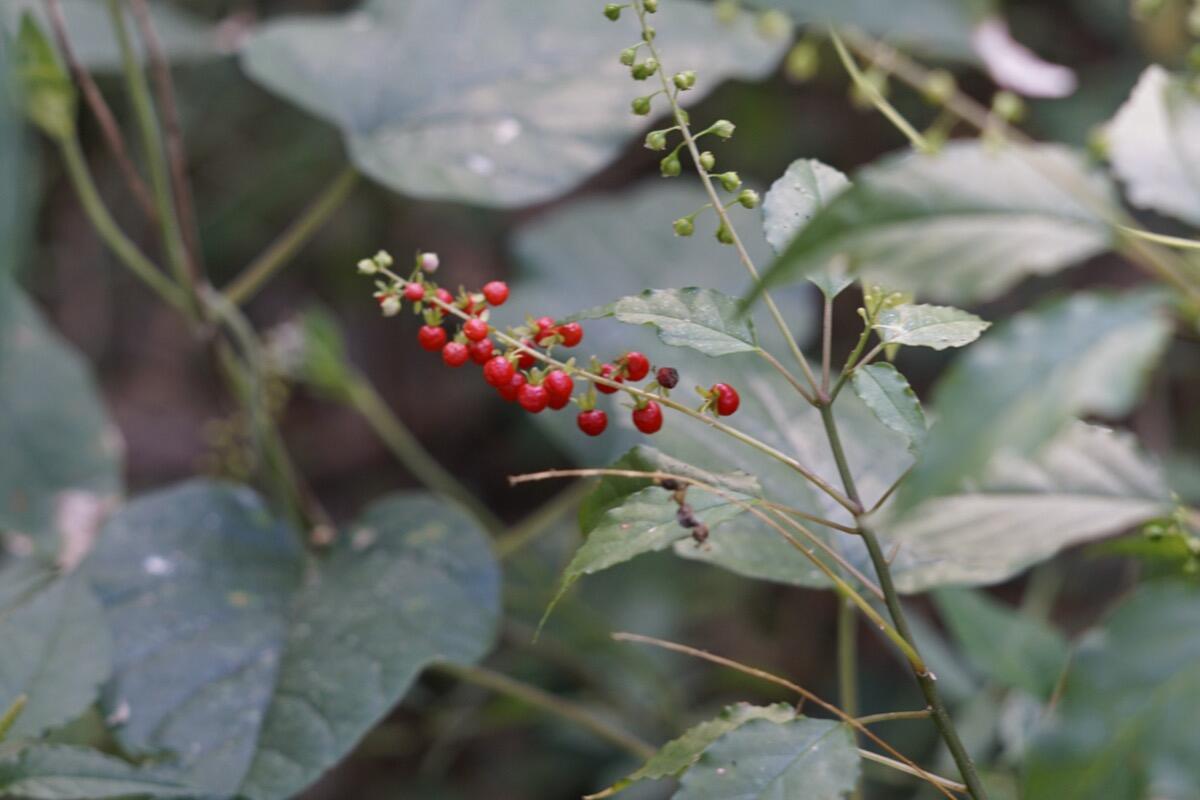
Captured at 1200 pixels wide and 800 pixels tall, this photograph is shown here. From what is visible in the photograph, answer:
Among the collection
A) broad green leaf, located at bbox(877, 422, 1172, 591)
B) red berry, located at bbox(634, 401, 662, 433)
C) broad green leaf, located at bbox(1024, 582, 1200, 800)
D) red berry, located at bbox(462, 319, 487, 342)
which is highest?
red berry, located at bbox(462, 319, 487, 342)

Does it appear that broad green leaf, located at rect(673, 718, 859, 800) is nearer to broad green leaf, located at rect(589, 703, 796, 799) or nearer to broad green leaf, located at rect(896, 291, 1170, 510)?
broad green leaf, located at rect(589, 703, 796, 799)

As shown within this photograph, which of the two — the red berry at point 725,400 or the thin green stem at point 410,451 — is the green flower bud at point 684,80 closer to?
the red berry at point 725,400

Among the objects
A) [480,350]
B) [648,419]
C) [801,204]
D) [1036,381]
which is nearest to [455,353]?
[480,350]

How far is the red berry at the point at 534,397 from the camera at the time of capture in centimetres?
60

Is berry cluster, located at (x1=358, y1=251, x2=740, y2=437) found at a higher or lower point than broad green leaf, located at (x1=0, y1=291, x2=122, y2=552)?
higher

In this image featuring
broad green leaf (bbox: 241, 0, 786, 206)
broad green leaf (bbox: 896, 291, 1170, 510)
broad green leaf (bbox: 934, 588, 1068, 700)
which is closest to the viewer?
broad green leaf (bbox: 896, 291, 1170, 510)

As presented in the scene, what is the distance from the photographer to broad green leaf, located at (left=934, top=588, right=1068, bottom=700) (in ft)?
3.03

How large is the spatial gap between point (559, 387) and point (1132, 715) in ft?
1.10

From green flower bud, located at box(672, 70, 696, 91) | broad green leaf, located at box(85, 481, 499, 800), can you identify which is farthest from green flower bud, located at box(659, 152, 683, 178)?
broad green leaf, located at box(85, 481, 499, 800)

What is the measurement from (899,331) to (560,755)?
1.32m

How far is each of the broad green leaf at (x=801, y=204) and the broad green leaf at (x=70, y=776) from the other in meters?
0.52

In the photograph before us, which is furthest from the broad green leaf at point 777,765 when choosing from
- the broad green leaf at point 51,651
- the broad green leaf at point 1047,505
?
the broad green leaf at point 51,651

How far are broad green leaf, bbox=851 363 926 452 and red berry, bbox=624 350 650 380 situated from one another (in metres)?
0.13

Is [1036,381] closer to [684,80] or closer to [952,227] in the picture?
[952,227]
